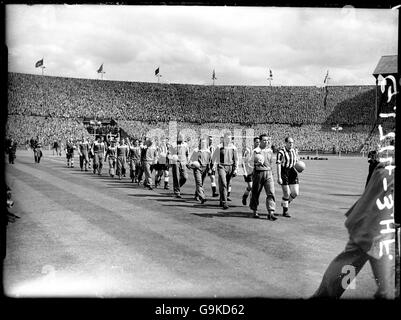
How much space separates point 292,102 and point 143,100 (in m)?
25.9

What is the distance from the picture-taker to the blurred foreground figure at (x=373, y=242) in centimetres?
477

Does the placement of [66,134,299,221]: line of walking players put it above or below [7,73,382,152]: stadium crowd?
below

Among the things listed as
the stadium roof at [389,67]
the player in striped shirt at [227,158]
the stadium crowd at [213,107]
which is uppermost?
the stadium crowd at [213,107]

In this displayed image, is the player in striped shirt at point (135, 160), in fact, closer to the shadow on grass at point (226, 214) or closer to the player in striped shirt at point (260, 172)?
the shadow on grass at point (226, 214)

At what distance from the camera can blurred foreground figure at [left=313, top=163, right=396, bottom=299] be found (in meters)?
4.77

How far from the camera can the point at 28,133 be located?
54.9 metres

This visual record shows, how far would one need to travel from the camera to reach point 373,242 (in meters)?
4.78

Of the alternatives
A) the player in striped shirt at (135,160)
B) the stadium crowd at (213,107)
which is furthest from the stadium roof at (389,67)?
the stadium crowd at (213,107)

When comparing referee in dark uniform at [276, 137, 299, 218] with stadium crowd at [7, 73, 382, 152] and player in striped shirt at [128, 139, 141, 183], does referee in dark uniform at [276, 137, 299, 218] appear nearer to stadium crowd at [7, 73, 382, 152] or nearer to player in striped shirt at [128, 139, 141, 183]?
player in striped shirt at [128, 139, 141, 183]

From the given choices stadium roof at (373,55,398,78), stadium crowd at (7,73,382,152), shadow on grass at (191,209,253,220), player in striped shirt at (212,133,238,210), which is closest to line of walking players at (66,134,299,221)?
player in striped shirt at (212,133,238,210)

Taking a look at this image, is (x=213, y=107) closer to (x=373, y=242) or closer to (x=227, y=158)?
(x=227, y=158)

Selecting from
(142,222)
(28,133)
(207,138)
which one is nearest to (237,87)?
(28,133)

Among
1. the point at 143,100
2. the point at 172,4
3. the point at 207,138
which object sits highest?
the point at 143,100
